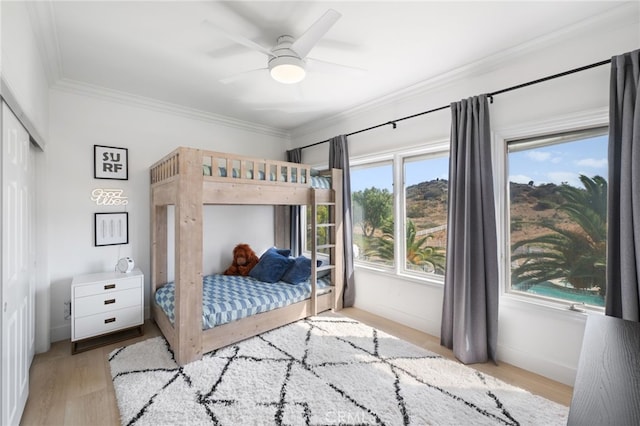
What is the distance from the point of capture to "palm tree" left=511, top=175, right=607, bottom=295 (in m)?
2.15

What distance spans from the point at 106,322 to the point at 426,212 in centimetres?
350

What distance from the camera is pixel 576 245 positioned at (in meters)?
2.26

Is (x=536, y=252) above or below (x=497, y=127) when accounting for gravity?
below

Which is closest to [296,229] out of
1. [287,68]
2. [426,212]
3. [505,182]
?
[426,212]

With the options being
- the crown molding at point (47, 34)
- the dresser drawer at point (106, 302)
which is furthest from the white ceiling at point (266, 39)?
the dresser drawer at point (106, 302)

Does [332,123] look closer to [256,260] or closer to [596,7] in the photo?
[256,260]

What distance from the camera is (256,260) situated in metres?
4.16

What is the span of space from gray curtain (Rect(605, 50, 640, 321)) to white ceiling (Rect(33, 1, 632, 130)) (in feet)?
1.68

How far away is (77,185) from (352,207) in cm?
319

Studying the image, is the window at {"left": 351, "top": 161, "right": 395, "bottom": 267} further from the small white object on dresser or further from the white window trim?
the small white object on dresser

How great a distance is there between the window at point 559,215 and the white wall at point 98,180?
11.7 ft

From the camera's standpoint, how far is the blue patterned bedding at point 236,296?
2.66 metres

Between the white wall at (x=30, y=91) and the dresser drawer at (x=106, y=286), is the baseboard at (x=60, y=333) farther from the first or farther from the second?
the dresser drawer at (x=106, y=286)

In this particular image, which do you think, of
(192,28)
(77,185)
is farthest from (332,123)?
(77,185)
